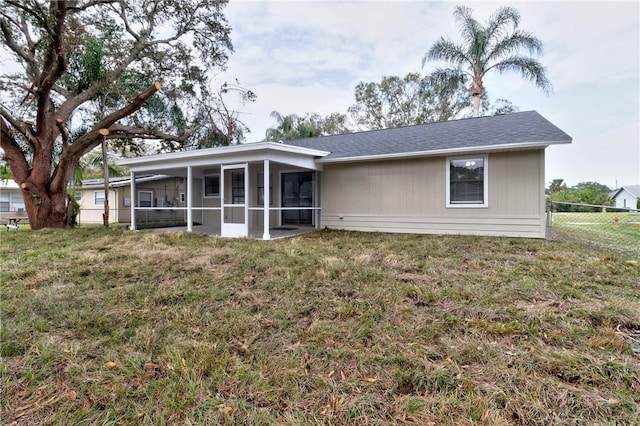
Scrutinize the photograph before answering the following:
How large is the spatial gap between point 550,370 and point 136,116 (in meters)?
16.5

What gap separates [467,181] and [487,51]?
11.0 meters

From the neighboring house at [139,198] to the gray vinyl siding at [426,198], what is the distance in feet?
31.9

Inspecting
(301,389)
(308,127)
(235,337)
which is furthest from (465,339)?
(308,127)

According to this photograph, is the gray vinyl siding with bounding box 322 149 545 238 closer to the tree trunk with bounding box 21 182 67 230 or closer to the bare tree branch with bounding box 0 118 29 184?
the tree trunk with bounding box 21 182 67 230

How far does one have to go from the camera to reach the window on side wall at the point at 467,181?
8.20m

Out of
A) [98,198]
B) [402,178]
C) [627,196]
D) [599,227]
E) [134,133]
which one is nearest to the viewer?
[402,178]

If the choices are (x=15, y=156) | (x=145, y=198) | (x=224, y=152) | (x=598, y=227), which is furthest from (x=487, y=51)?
(x=15, y=156)

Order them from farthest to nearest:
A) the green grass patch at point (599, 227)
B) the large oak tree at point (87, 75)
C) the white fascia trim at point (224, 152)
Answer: the large oak tree at point (87, 75)
the green grass patch at point (599, 227)
the white fascia trim at point (224, 152)

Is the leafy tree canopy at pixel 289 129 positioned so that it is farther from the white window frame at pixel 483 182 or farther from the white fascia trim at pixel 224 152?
the white window frame at pixel 483 182

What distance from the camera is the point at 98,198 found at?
17.6 meters

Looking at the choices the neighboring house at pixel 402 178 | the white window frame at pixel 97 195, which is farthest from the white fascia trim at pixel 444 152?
the white window frame at pixel 97 195

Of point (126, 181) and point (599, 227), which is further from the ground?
point (126, 181)

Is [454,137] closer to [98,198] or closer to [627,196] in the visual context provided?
[98,198]

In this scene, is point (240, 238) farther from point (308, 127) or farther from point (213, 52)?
point (308, 127)
